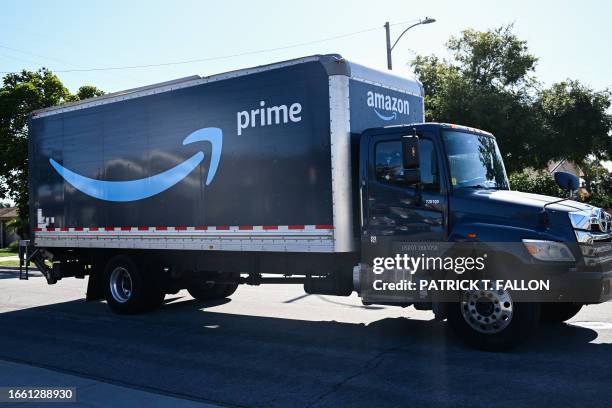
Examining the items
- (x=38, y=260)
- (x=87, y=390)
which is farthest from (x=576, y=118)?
(x=87, y=390)

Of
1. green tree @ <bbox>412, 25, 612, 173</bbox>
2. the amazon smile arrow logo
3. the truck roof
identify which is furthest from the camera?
green tree @ <bbox>412, 25, 612, 173</bbox>

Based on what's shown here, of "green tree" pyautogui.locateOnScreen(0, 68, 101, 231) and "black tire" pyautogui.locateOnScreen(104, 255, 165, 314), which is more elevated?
"green tree" pyautogui.locateOnScreen(0, 68, 101, 231)

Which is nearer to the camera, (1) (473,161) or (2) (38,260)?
(1) (473,161)

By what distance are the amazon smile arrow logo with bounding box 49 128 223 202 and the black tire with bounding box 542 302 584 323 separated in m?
5.46

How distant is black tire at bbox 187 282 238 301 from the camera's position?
1237cm

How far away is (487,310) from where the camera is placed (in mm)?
7379

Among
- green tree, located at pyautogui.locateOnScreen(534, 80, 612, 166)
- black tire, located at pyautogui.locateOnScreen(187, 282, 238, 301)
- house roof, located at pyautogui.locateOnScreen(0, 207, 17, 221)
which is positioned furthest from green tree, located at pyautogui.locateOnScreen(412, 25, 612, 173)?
house roof, located at pyautogui.locateOnScreen(0, 207, 17, 221)

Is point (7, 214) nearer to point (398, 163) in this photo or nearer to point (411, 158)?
point (398, 163)

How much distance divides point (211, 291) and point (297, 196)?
481cm

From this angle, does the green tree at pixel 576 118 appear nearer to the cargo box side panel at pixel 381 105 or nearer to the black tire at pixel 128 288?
the cargo box side panel at pixel 381 105

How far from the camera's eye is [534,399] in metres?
5.58

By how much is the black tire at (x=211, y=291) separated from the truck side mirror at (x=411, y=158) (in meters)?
5.71

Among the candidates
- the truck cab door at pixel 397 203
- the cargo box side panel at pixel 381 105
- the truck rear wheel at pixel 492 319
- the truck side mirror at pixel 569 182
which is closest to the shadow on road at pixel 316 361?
the truck rear wheel at pixel 492 319

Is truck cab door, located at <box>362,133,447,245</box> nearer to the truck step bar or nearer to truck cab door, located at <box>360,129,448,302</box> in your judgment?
truck cab door, located at <box>360,129,448,302</box>
